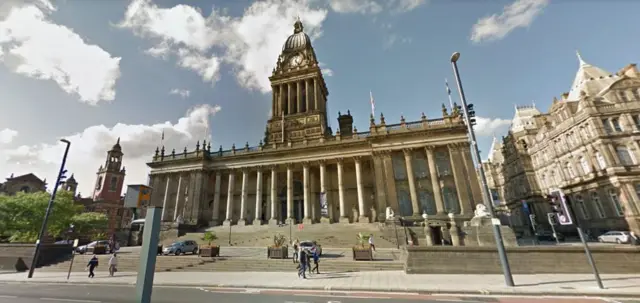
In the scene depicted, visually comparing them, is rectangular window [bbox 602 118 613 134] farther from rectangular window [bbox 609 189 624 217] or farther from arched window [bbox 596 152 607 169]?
rectangular window [bbox 609 189 624 217]

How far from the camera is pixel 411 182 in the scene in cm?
3170

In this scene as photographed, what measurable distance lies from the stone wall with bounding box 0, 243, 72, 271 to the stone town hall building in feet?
45.1

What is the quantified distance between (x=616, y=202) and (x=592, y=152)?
7.02m

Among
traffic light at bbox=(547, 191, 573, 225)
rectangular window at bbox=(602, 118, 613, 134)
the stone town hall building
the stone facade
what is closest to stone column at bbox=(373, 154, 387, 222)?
the stone town hall building

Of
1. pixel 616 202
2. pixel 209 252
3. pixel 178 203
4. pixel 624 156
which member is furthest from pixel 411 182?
pixel 178 203

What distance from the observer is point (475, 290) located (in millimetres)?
9914

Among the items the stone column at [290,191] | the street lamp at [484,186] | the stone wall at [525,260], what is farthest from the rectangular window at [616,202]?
the stone column at [290,191]

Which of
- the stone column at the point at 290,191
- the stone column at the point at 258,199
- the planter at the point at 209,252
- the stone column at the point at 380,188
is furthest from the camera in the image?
the stone column at the point at 258,199

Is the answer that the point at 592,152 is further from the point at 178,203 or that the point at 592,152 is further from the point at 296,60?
the point at 178,203

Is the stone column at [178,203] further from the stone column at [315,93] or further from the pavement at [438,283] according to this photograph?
the stone column at [315,93]

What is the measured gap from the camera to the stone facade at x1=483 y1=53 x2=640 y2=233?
31.5m

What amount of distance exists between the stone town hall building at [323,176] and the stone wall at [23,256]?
1374cm

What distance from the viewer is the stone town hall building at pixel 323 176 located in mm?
31328

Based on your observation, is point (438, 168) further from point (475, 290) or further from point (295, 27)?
point (295, 27)
